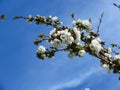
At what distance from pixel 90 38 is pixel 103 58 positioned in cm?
90

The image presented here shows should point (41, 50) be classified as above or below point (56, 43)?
above

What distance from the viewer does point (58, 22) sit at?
12.0 m

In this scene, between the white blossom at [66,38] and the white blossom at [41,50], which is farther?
the white blossom at [41,50]

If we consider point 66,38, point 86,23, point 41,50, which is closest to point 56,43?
point 66,38

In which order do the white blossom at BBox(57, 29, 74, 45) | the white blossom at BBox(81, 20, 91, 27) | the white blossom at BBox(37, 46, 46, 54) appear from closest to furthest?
the white blossom at BBox(57, 29, 74, 45), the white blossom at BBox(37, 46, 46, 54), the white blossom at BBox(81, 20, 91, 27)

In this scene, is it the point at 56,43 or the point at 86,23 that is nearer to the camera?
the point at 56,43

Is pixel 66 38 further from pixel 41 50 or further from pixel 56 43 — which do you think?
pixel 41 50

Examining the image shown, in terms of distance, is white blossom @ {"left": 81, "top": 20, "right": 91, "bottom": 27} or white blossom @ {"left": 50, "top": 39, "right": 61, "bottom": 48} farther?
white blossom @ {"left": 81, "top": 20, "right": 91, "bottom": 27}

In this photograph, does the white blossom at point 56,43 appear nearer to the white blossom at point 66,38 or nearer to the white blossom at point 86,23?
the white blossom at point 66,38

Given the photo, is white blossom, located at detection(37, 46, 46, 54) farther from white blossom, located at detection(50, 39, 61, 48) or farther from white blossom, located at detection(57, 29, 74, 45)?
white blossom, located at detection(57, 29, 74, 45)

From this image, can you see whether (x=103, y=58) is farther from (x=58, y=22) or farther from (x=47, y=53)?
(x=58, y=22)

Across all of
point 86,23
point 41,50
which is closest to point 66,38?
point 41,50

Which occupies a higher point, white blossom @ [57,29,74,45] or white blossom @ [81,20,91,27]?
white blossom @ [81,20,91,27]

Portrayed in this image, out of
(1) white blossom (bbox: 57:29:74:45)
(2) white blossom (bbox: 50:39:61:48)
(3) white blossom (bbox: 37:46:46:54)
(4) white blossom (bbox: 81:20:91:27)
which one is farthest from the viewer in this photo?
(4) white blossom (bbox: 81:20:91:27)
